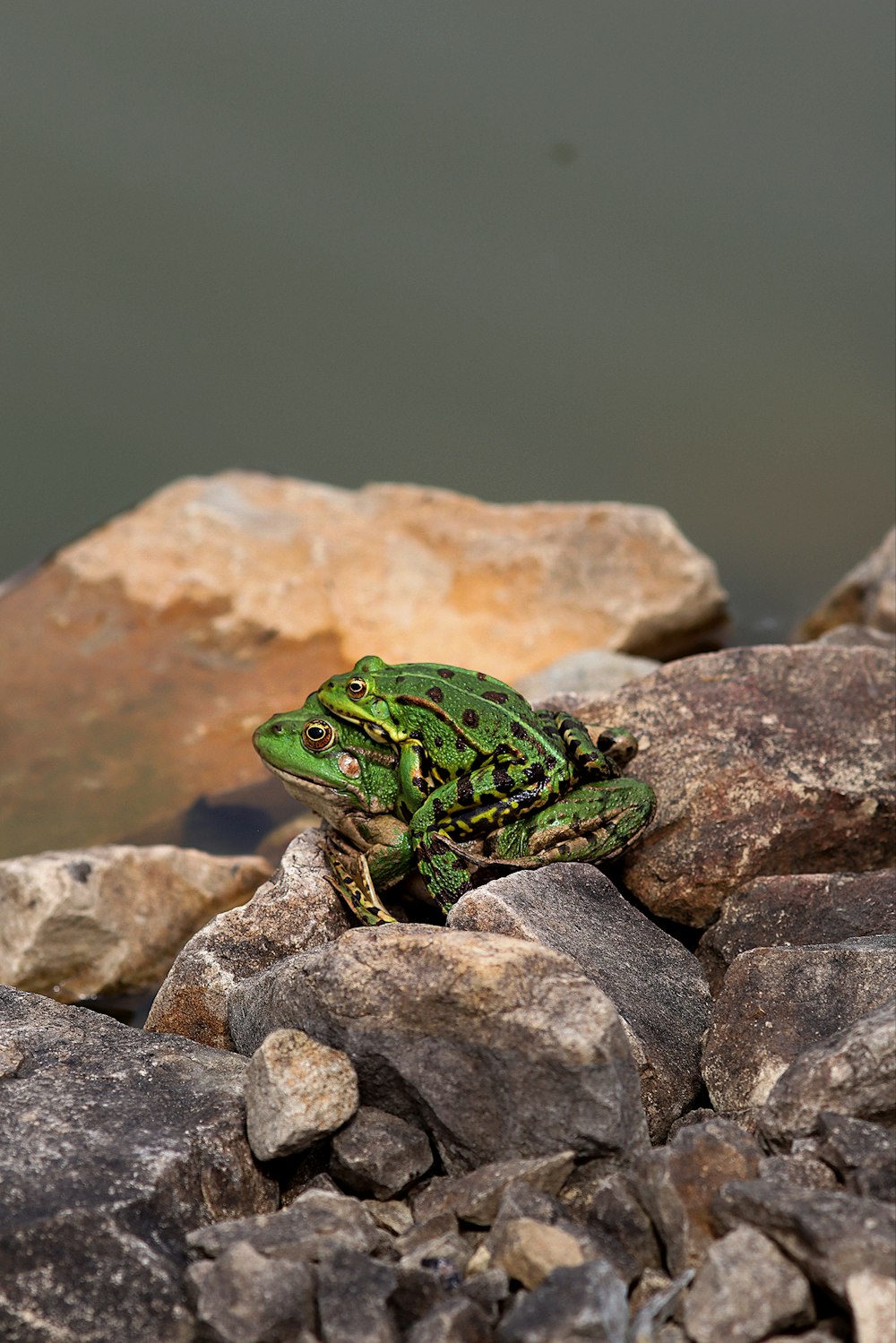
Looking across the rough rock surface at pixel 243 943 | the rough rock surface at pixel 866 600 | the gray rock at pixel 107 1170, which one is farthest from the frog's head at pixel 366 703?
A: the rough rock surface at pixel 866 600

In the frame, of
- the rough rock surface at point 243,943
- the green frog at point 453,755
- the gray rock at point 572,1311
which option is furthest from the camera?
the green frog at point 453,755

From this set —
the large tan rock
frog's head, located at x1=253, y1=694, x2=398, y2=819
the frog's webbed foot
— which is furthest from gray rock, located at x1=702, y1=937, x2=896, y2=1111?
the large tan rock

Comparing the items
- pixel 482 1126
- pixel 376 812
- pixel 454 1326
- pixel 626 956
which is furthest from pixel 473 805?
pixel 454 1326

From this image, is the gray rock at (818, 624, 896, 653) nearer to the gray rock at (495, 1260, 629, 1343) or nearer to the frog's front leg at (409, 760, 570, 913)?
the frog's front leg at (409, 760, 570, 913)

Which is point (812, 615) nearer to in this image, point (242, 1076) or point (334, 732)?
point (334, 732)

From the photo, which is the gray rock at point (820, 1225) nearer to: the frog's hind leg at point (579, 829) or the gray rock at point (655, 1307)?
the gray rock at point (655, 1307)

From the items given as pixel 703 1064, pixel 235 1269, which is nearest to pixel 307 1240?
pixel 235 1269
